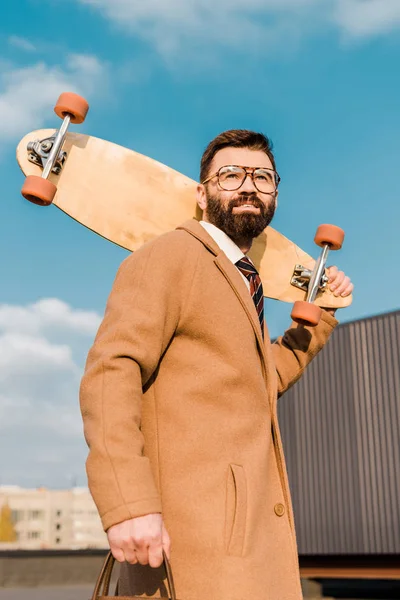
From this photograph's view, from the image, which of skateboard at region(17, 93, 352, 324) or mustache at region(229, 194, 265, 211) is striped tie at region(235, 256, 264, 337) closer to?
mustache at region(229, 194, 265, 211)

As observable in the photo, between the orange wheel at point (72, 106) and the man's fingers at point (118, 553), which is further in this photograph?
the orange wheel at point (72, 106)

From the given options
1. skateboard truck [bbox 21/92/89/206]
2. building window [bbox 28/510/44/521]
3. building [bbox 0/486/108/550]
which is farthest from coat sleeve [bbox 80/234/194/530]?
building window [bbox 28/510/44/521]

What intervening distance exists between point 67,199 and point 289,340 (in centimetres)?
125

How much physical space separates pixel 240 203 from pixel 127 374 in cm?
101

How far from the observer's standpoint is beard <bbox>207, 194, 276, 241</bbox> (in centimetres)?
303

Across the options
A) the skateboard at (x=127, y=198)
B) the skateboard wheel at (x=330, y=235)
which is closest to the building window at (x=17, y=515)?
the skateboard at (x=127, y=198)

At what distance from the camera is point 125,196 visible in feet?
11.4

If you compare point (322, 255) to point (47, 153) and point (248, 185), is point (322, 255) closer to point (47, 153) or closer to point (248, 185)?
point (248, 185)

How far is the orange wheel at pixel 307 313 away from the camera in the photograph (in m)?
3.42

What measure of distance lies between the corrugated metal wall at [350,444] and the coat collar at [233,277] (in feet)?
52.9

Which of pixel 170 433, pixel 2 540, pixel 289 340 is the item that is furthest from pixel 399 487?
pixel 2 540

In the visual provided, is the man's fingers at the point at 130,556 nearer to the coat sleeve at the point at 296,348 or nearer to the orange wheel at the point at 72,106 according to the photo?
the coat sleeve at the point at 296,348

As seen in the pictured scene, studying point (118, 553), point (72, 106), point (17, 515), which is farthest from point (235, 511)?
point (17, 515)

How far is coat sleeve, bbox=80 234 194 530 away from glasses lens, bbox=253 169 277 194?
0.58 m
